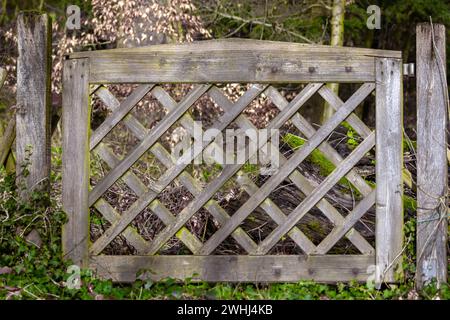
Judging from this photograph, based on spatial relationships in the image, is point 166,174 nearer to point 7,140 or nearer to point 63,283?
point 63,283

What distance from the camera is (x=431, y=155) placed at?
4.16 meters

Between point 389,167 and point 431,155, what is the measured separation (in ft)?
0.88

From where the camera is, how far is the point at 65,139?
4227 mm

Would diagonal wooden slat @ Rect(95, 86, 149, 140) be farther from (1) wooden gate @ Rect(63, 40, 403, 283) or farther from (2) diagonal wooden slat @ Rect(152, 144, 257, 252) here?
(2) diagonal wooden slat @ Rect(152, 144, 257, 252)

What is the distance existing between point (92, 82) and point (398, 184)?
1963 millimetres

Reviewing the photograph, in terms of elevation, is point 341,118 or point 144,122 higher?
point 341,118

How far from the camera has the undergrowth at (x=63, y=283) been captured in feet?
13.1

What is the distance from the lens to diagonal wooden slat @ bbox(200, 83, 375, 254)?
4148 mm

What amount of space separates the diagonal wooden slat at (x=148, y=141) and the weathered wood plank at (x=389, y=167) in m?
1.06

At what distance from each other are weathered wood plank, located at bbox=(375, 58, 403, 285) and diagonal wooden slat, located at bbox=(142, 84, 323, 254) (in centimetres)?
41

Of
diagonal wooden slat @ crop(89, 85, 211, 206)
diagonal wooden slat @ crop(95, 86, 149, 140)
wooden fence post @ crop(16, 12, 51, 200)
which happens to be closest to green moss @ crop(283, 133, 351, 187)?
diagonal wooden slat @ crop(89, 85, 211, 206)
